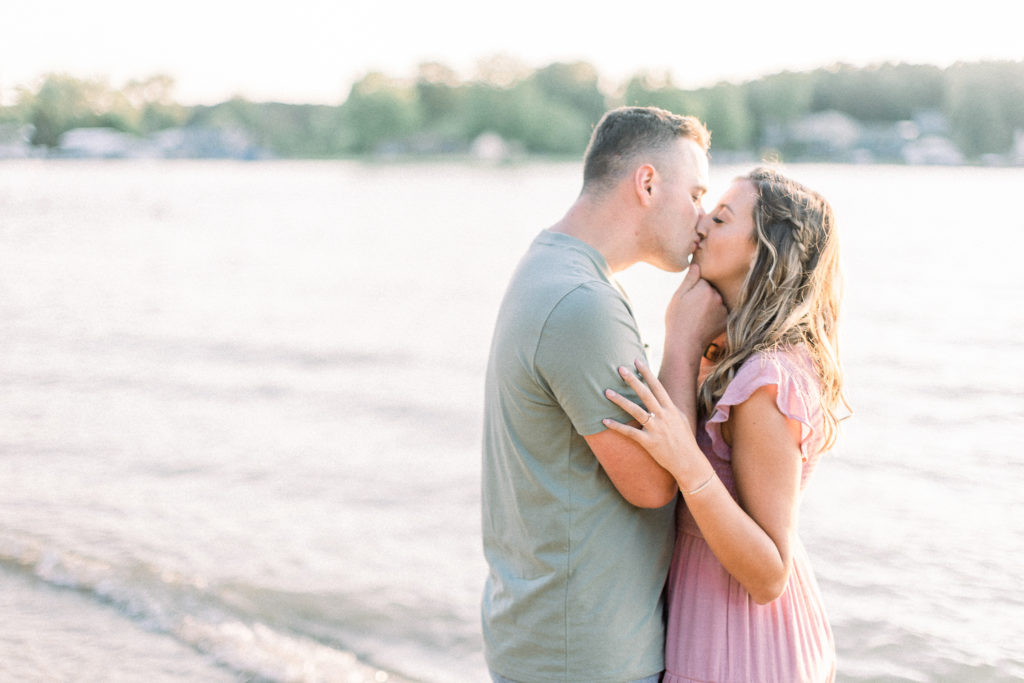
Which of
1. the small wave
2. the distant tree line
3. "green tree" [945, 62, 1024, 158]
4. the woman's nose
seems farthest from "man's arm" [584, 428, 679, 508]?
the distant tree line

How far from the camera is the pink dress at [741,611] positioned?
2398 millimetres

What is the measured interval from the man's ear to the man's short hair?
1.3 inches

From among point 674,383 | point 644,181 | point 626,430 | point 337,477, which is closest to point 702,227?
point 644,181

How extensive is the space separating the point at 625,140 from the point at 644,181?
13cm

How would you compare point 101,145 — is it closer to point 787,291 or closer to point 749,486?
point 787,291

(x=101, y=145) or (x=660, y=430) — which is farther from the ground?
(x=660, y=430)

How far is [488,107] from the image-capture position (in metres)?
120

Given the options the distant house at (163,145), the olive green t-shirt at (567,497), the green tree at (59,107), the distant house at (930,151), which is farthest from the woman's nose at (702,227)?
the distant house at (163,145)

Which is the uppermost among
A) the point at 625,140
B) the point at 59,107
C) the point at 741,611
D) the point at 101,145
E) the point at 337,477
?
the point at 625,140

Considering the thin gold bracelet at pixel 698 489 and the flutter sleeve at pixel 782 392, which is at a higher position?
the flutter sleeve at pixel 782 392

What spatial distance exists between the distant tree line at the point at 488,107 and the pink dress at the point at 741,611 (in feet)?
293

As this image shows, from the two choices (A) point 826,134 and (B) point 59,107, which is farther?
(B) point 59,107

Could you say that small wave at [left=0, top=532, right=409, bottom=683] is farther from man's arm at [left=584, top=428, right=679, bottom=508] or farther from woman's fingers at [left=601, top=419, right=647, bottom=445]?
woman's fingers at [left=601, top=419, right=647, bottom=445]

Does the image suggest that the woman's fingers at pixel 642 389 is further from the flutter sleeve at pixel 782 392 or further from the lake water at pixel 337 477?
the lake water at pixel 337 477
